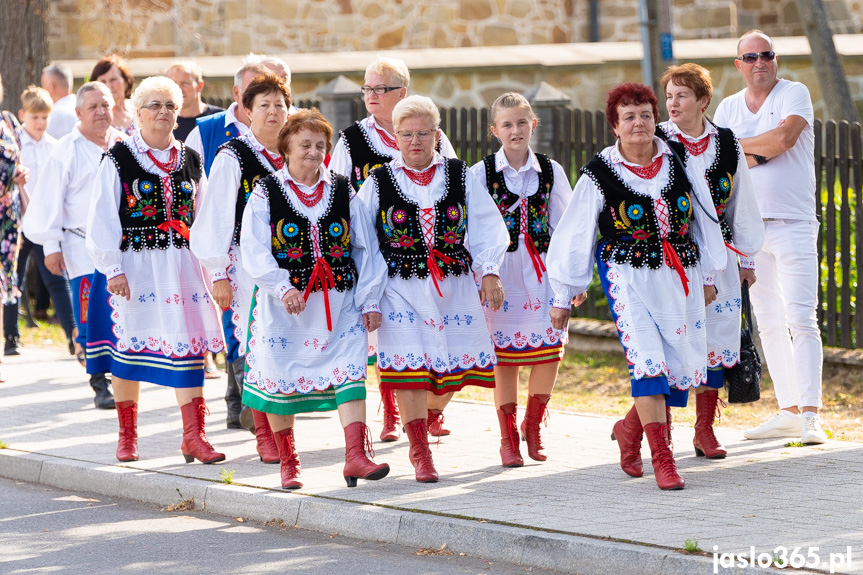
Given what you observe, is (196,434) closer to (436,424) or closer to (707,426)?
(436,424)

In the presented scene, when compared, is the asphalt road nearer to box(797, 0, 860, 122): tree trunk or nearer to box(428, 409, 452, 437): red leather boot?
box(428, 409, 452, 437): red leather boot

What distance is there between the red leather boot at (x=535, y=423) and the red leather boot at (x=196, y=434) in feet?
5.51

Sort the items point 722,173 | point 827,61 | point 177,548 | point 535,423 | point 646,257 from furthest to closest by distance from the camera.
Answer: point 827,61
point 535,423
point 722,173
point 646,257
point 177,548

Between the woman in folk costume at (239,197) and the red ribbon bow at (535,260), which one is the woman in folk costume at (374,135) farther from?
the red ribbon bow at (535,260)

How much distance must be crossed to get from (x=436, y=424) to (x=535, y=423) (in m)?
0.65

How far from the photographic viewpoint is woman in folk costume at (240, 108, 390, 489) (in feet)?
21.2

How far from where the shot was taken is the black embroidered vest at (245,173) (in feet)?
23.0

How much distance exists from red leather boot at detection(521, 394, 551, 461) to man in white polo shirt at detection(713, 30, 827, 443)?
1317 mm

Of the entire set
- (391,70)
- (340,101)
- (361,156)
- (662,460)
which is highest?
(340,101)

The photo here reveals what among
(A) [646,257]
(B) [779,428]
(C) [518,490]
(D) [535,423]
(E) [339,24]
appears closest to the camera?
(A) [646,257]

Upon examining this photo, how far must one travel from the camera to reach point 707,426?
7.10 metres

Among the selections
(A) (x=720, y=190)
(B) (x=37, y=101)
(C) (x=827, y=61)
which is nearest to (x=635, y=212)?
(A) (x=720, y=190)

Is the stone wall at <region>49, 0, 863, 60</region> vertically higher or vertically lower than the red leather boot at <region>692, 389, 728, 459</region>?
higher

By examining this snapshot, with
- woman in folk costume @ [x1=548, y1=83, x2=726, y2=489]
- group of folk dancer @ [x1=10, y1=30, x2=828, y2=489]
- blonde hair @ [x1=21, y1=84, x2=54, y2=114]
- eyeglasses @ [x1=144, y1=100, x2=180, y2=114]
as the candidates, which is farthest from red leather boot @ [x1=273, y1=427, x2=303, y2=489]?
blonde hair @ [x1=21, y1=84, x2=54, y2=114]
